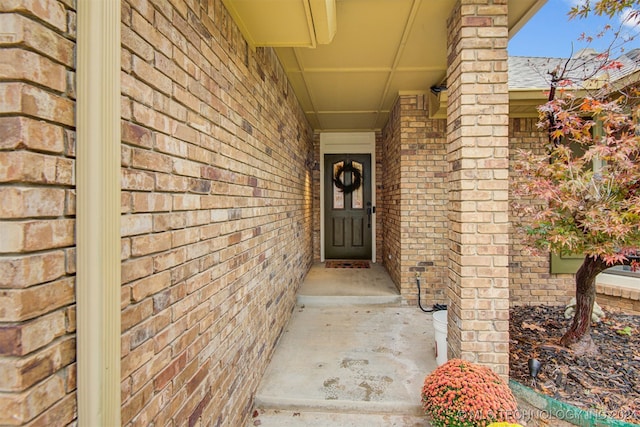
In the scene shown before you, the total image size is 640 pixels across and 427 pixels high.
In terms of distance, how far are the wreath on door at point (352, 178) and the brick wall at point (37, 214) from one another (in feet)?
18.1

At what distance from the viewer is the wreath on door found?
6.09m

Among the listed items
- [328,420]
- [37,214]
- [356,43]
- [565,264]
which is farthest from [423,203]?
[37,214]

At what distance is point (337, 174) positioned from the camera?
6152 millimetres

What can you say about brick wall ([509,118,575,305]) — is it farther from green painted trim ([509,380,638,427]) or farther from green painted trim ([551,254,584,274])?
green painted trim ([509,380,638,427])

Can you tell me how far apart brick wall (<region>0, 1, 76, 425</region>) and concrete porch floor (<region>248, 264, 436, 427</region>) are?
1640 mm

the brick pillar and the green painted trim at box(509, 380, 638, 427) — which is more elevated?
the brick pillar

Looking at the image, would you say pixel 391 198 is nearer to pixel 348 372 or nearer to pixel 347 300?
pixel 347 300

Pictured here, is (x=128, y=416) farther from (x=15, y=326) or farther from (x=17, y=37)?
(x=17, y=37)

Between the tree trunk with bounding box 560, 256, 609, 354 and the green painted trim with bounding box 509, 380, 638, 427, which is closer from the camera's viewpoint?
the green painted trim with bounding box 509, 380, 638, 427

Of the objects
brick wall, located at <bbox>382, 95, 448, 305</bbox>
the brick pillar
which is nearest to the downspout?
the brick pillar

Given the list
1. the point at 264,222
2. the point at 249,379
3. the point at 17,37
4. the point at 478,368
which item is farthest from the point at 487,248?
the point at 17,37

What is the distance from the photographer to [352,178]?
20.0ft

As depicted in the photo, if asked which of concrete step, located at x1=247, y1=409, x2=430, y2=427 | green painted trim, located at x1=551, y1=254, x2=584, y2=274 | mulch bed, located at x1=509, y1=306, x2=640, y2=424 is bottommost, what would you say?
concrete step, located at x1=247, y1=409, x2=430, y2=427

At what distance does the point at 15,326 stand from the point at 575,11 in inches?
141
